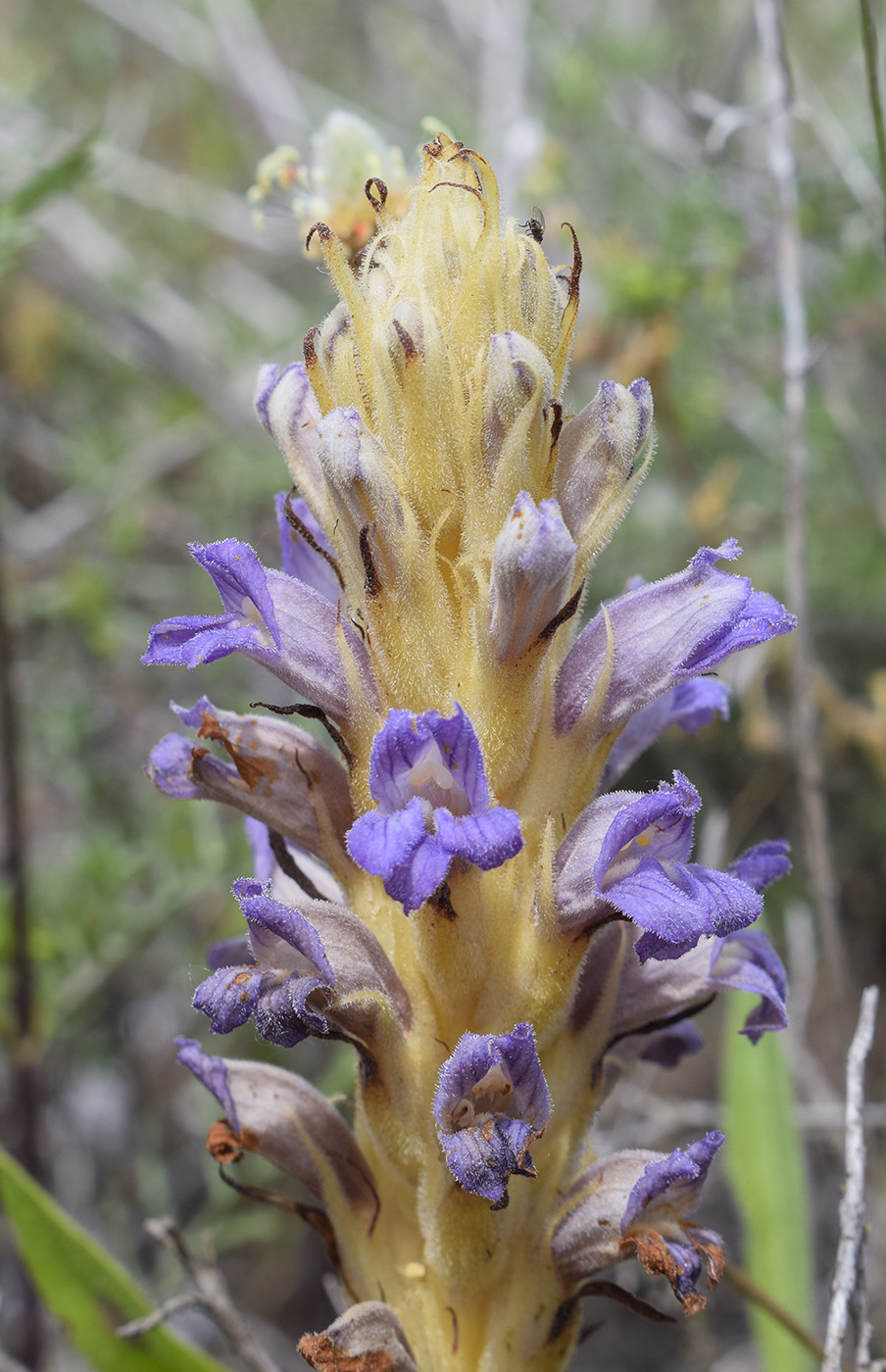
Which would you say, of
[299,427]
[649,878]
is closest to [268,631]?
[299,427]

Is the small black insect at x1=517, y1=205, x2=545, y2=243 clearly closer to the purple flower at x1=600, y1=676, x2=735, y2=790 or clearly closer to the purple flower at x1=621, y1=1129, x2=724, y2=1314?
the purple flower at x1=600, y1=676, x2=735, y2=790

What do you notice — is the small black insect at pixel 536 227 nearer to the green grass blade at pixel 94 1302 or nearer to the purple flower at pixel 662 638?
the purple flower at pixel 662 638

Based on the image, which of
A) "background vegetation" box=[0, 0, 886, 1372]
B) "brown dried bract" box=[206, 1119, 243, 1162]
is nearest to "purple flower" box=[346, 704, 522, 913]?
"brown dried bract" box=[206, 1119, 243, 1162]

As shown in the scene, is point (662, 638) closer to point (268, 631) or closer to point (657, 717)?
point (657, 717)

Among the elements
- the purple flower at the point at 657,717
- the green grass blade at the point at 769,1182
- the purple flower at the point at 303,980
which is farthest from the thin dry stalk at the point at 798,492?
the purple flower at the point at 303,980

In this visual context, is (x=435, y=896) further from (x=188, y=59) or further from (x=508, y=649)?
(x=188, y=59)

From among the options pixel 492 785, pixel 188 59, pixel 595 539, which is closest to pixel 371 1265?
pixel 492 785
